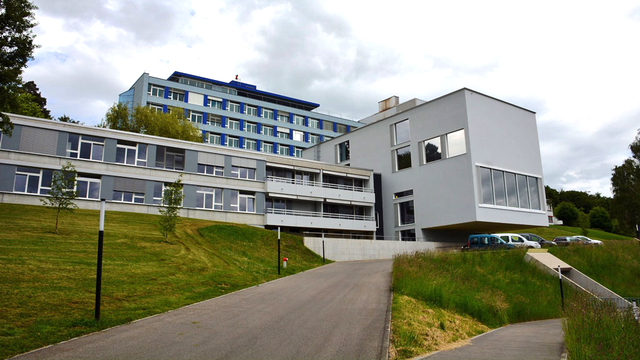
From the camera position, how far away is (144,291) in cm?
1523

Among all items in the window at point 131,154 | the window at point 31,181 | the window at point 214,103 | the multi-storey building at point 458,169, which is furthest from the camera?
the window at point 214,103

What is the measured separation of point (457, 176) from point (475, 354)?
3411cm

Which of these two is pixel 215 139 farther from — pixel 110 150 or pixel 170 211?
pixel 170 211

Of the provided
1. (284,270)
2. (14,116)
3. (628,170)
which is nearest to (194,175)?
(14,116)

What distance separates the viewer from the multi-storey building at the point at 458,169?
43.0 m

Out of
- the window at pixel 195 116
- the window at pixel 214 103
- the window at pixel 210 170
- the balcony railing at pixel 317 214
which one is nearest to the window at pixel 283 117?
the window at pixel 214 103

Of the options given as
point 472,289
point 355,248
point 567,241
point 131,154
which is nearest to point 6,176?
point 131,154

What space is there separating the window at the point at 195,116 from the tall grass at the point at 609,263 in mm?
46477

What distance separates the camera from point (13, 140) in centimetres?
3231

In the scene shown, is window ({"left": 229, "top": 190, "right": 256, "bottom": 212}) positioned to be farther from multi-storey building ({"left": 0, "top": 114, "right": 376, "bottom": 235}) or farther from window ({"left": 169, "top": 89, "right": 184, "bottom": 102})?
window ({"left": 169, "top": 89, "right": 184, "bottom": 102})

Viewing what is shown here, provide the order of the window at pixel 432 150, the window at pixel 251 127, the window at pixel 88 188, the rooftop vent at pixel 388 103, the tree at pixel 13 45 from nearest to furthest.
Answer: the tree at pixel 13 45
the window at pixel 88 188
the window at pixel 432 150
the rooftop vent at pixel 388 103
the window at pixel 251 127

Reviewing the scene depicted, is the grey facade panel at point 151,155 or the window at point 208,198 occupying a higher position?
the grey facade panel at point 151,155

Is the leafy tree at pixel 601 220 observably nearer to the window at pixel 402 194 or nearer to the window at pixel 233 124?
the window at pixel 402 194

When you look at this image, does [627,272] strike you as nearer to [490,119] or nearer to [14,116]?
[490,119]
